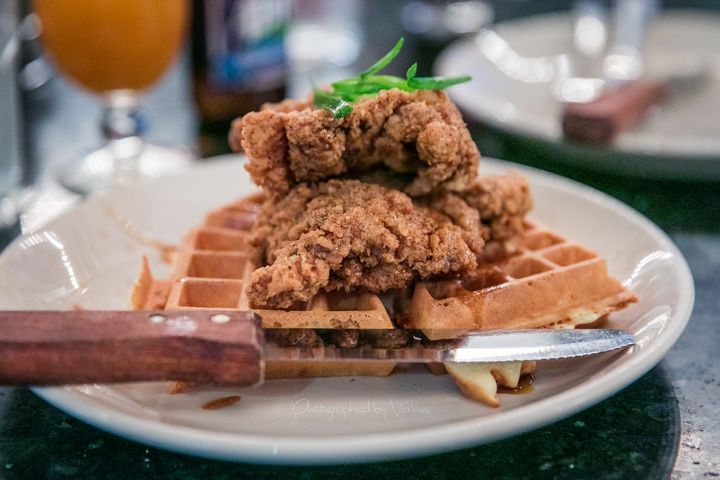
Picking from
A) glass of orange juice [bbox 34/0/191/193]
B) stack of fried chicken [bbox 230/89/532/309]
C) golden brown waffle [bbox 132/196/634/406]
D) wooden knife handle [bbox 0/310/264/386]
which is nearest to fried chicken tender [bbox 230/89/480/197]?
stack of fried chicken [bbox 230/89/532/309]

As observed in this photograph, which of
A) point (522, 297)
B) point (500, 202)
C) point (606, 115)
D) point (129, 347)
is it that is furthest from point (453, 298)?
point (606, 115)

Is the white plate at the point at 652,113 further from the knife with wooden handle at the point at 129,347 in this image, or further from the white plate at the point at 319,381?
the knife with wooden handle at the point at 129,347

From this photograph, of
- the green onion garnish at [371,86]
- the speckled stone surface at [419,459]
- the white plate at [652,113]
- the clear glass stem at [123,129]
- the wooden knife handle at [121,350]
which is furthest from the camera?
the clear glass stem at [123,129]

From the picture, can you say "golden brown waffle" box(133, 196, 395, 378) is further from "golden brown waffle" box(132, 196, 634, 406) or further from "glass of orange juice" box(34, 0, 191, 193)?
"glass of orange juice" box(34, 0, 191, 193)

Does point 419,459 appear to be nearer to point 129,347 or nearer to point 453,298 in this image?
point 453,298

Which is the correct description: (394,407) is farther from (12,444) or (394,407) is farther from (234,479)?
(12,444)

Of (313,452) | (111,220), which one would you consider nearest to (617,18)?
(111,220)

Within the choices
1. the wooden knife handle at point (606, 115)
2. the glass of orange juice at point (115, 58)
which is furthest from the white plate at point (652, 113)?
the glass of orange juice at point (115, 58)
